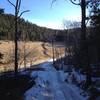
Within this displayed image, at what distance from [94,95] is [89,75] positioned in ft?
21.2

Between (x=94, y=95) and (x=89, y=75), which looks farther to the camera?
(x=89, y=75)

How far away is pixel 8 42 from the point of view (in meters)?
143

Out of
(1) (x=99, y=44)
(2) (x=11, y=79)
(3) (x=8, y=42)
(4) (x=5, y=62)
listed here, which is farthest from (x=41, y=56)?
(1) (x=99, y=44)

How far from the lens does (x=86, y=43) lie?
27547 millimetres

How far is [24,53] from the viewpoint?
9631cm

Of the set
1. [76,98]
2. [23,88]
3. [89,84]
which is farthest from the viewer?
[23,88]

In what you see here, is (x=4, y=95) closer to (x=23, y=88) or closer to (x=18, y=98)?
(x=18, y=98)

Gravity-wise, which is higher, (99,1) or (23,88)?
(99,1)

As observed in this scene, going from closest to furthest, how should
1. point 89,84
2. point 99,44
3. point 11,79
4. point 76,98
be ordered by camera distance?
point 76,98 < point 99,44 < point 89,84 < point 11,79

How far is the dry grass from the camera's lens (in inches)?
3895

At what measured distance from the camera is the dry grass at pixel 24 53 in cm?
9893

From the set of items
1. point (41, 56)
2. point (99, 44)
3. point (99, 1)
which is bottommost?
point (41, 56)

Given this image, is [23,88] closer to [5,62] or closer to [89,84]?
[89,84]

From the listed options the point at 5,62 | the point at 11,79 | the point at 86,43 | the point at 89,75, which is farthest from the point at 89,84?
the point at 5,62
